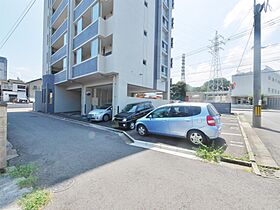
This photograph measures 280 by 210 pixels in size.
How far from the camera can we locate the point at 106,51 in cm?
1661

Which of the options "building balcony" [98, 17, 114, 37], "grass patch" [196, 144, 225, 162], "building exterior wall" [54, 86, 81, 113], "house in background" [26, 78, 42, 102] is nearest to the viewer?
"grass patch" [196, 144, 225, 162]

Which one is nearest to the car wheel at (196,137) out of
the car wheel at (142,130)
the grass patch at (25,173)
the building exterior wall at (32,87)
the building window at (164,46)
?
Result: the car wheel at (142,130)

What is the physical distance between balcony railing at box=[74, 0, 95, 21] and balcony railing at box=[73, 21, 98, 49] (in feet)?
6.90

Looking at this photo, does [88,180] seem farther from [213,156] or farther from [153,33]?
[153,33]

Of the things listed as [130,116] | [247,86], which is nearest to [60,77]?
[130,116]

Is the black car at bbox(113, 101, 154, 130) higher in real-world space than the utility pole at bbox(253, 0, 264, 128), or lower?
lower

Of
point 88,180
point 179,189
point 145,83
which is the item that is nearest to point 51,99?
point 145,83

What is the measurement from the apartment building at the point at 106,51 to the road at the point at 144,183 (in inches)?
337

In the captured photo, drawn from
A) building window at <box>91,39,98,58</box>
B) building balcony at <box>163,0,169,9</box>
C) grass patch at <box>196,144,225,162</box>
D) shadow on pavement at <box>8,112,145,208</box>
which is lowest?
shadow on pavement at <box>8,112,145,208</box>

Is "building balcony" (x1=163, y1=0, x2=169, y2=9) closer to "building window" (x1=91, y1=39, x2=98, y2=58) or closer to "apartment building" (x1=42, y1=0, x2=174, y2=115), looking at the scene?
"apartment building" (x1=42, y1=0, x2=174, y2=115)

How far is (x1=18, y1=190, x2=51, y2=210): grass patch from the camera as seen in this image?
273 centimetres

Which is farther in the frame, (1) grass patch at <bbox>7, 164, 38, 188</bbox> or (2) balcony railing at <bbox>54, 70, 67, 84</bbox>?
(2) balcony railing at <bbox>54, 70, 67, 84</bbox>

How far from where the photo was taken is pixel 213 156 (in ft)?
17.2

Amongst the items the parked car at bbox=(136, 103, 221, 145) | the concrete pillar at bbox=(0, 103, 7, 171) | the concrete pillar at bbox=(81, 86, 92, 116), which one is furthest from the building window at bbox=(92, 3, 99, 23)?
the concrete pillar at bbox=(0, 103, 7, 171)
